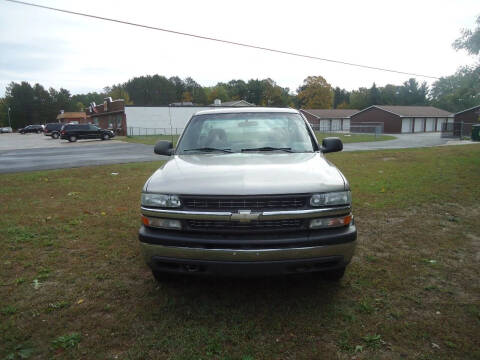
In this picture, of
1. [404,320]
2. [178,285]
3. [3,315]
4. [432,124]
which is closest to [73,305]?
[3,315]

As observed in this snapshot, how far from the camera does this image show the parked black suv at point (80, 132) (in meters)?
32.8

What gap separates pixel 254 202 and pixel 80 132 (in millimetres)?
34603

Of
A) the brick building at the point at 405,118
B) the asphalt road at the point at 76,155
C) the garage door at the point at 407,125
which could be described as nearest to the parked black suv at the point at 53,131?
the asphalt road at the point at 76,155

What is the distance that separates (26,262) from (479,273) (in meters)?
5.21

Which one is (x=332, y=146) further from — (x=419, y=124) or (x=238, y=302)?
(x=419, y=124)

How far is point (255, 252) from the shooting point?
270cm

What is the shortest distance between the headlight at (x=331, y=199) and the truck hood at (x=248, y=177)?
1.8 inches

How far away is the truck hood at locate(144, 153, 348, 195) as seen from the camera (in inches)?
111

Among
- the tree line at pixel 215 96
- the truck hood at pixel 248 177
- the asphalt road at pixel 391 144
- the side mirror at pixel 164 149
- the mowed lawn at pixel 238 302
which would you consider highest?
the tree line at pixel 215 96

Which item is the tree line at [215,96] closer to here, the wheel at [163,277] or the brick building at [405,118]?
the brick building at [405,118]

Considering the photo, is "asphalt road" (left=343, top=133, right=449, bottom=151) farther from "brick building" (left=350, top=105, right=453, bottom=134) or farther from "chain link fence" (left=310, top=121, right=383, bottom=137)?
"brick building" (left=350, top=105, right=453, bottom=134)

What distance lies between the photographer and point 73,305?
321 centimetres

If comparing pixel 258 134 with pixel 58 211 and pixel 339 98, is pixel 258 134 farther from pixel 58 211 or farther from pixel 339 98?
pixel 339 98

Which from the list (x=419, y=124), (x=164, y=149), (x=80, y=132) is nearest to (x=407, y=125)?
(x=419, y=124)
